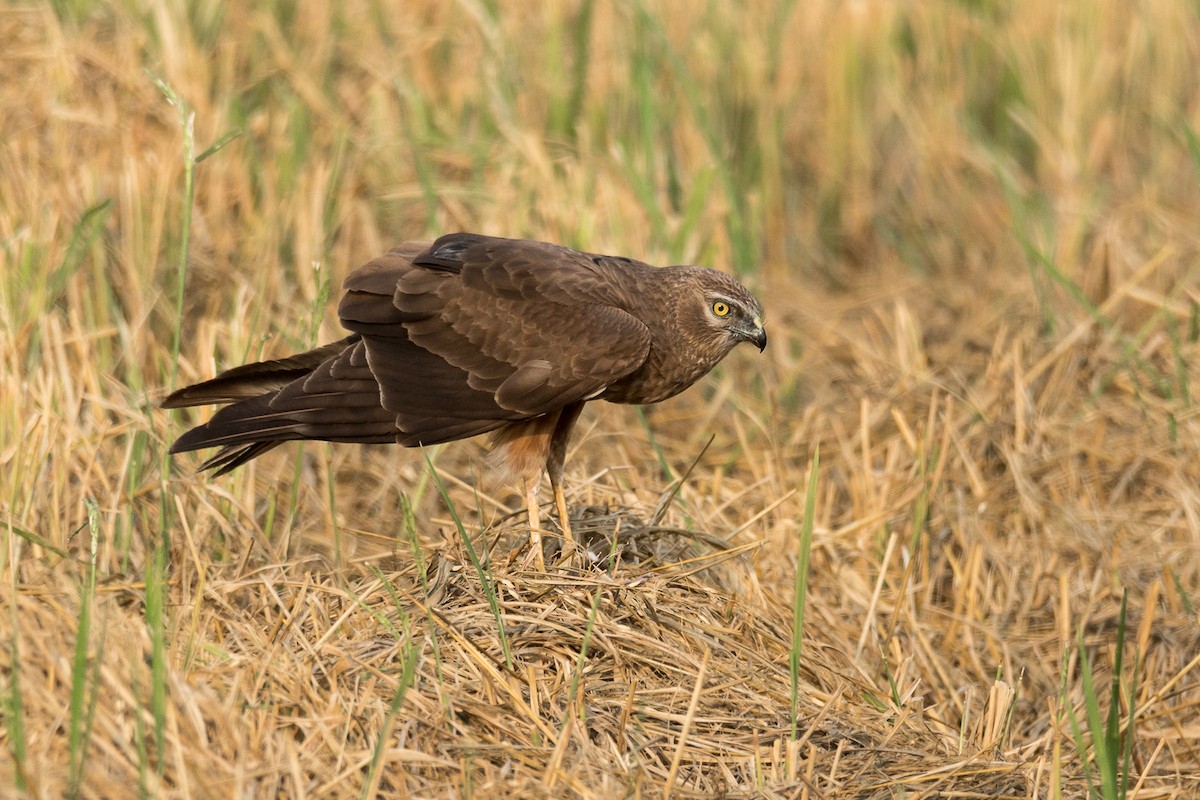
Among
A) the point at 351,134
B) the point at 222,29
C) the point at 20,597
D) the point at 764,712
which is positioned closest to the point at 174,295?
the point at 351,134

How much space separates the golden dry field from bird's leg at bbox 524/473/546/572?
8 centimetres

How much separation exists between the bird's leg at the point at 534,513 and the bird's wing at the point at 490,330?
202 mm

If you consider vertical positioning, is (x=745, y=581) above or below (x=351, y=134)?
below

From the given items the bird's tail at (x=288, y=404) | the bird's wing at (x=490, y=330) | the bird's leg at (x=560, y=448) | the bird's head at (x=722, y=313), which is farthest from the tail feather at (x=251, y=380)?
the bird's head at (x=722, y=313)

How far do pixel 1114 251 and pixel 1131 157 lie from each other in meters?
1.97

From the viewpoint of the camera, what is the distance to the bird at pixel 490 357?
3.84m

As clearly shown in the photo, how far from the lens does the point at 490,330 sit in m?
3.99

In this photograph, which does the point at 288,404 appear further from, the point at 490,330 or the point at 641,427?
the point at 641,427

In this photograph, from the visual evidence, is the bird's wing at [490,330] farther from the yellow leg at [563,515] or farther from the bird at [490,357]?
the yellow leg at [563,515]

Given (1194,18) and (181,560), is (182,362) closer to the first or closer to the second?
(181,560)

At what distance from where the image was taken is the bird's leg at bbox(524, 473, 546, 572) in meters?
3.73

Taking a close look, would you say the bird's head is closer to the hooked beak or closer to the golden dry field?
the hooked beak

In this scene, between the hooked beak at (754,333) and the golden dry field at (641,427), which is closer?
the golden dry field at (641,427)

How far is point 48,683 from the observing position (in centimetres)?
271
